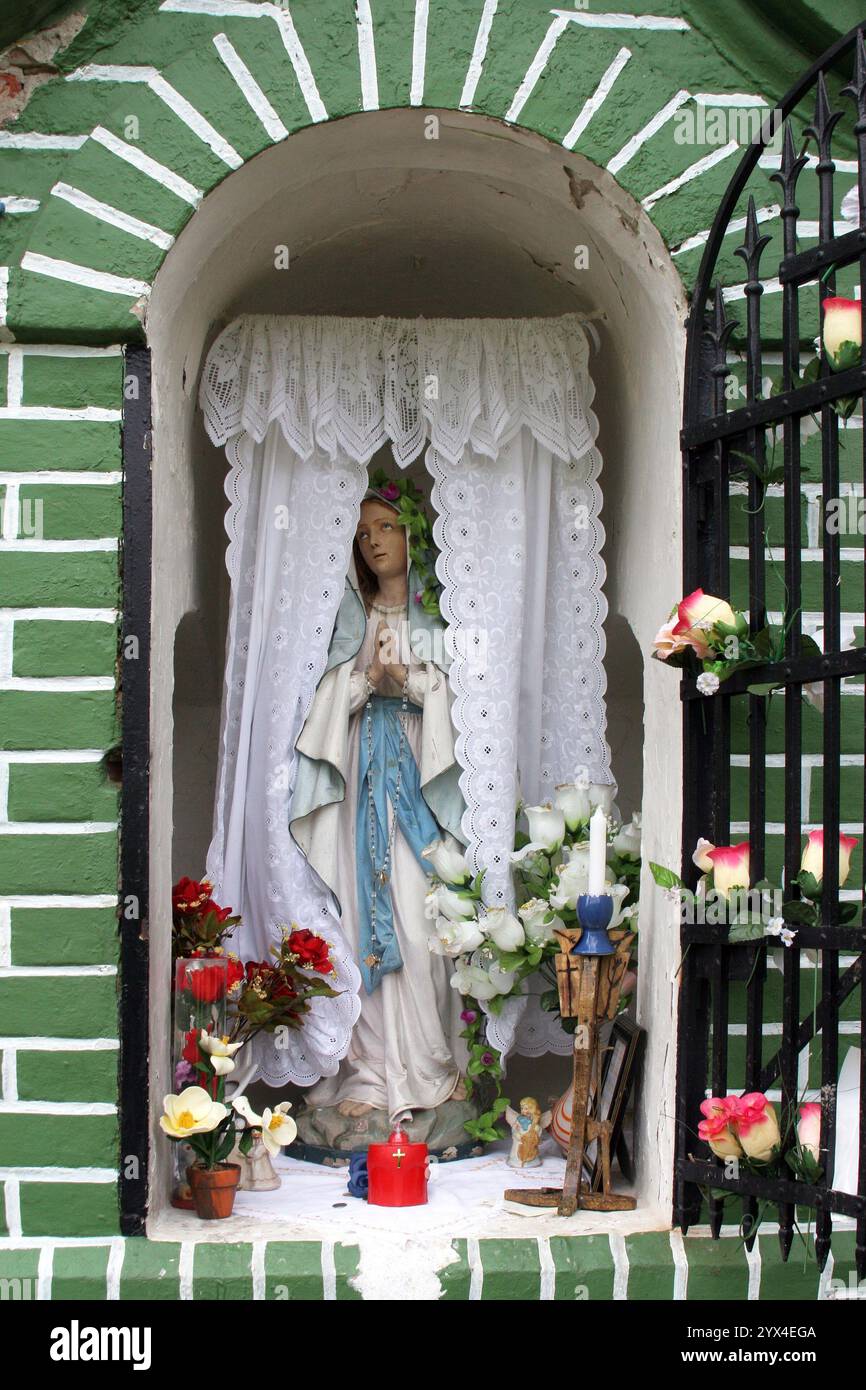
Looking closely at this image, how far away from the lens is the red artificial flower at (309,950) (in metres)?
3.73

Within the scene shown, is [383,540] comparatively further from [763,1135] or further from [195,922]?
[763,1135]

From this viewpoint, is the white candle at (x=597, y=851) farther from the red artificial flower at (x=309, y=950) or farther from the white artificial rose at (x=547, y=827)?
the red artificial flower at (x=309, y=950)

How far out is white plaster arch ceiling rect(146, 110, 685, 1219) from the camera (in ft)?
11.4

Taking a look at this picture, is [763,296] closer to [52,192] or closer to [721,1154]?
[52,192]

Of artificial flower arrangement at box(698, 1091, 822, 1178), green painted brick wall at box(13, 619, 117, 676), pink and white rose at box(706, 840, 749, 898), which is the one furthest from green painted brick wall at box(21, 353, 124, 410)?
artificial flower arrangement at box(698, 1091, 822, 1178)

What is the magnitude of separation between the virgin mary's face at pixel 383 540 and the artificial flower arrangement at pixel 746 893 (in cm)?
126

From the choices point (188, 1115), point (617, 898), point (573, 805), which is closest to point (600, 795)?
point (573, 805)

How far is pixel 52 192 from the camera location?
3377mm

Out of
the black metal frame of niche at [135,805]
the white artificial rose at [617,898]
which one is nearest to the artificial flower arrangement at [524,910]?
the white artificial rose at [617,898]

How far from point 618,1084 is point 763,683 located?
1056 mm

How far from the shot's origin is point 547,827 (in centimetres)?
380

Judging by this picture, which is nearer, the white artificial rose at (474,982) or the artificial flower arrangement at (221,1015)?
the artificial flower arrangement at (221,1015)

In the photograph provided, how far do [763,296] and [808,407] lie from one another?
1.89 ft

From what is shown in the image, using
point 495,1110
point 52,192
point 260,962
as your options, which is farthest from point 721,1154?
point 52,192
